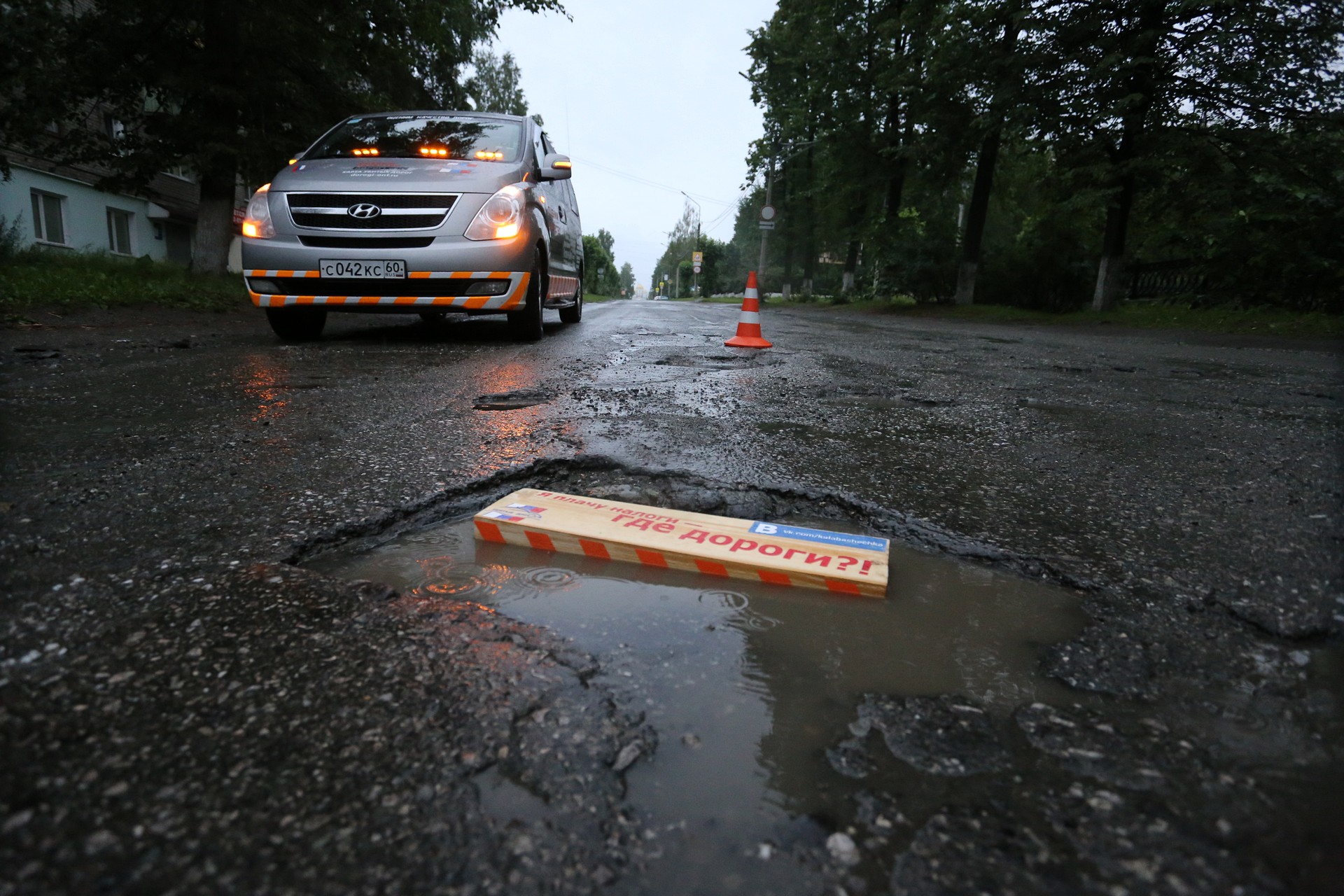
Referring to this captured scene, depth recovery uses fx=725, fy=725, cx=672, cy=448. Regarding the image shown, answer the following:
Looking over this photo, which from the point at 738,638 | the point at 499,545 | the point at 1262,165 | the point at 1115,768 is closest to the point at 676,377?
the point at 499,545

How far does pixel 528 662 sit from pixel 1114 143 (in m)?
15.9

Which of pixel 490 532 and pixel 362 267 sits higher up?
pixel 362 267

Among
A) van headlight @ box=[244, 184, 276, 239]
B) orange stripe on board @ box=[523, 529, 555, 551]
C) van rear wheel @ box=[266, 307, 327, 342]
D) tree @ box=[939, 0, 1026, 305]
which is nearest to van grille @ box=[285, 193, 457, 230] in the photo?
van headlight @ box=[244, 184, 276, 239]

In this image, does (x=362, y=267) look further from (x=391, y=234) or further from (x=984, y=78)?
(x=984, y=78)

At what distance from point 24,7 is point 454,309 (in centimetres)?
767

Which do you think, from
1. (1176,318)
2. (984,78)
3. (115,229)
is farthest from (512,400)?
(115,229)

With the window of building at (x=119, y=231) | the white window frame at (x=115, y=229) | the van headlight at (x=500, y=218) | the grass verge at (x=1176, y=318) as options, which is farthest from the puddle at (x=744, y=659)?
the window of building at (x=119, y=231)

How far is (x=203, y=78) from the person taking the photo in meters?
9.59

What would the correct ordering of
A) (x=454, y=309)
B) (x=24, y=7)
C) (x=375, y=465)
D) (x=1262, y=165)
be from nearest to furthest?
(x=375, y=465) < (x=454, y=309) < (x=24, y=7) < (x=1262, y=165)

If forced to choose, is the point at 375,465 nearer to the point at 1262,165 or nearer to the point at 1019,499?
the point at 1019,499

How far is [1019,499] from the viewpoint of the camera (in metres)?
2.21

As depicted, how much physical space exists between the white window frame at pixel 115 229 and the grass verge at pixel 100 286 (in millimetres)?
11464

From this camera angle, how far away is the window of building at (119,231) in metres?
21.0

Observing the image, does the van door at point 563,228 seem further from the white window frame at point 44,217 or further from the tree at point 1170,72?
the white window frame at point 44,217
